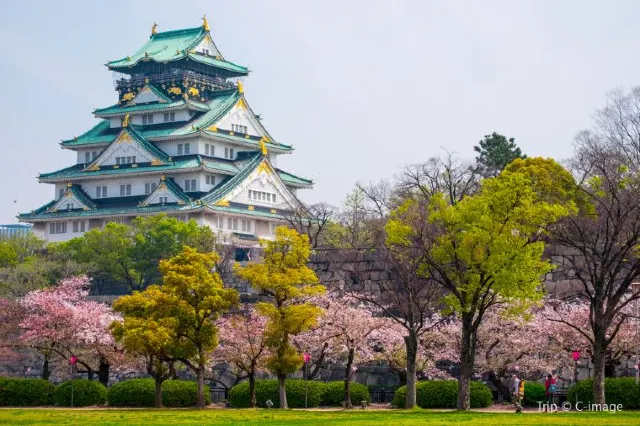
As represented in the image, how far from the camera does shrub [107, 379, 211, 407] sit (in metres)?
54.2

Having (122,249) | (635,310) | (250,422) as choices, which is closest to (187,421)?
(250,422)

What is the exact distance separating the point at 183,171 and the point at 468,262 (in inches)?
2359

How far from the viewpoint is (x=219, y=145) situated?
10550cm

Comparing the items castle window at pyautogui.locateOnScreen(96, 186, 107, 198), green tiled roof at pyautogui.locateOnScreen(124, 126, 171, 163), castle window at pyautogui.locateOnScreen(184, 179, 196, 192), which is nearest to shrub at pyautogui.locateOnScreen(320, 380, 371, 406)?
castle window at pyautogui.locateOnScreen(184, 179, 196, 192)

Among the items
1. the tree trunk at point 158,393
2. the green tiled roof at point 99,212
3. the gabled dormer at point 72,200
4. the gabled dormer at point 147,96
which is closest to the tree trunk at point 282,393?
the tree trunk at point 158,393

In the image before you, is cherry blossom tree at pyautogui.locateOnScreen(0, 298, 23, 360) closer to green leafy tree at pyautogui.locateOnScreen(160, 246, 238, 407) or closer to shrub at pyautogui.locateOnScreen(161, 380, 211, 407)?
shrub at pyautogui.locateOnScreen(161, 380, 211, 407)

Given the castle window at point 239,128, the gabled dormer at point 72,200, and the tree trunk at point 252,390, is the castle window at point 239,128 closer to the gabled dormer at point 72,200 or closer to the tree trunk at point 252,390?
the gabled dormer at point 72,200

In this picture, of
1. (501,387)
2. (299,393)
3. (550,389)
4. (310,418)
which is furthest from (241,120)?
(310,418)

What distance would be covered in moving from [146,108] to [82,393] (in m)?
53.2

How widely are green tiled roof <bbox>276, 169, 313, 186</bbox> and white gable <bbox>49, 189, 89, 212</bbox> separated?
1547 centimetres

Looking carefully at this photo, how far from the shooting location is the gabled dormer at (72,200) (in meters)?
104

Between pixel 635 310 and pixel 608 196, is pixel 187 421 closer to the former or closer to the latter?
pixel 608 196

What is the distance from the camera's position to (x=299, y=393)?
53.0 meters

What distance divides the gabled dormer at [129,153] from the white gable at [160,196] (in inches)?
106
